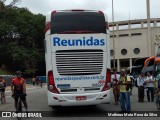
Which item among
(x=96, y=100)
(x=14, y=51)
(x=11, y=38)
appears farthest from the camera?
(x=11, y=38)

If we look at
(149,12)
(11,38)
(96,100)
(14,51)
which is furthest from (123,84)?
(149,12)

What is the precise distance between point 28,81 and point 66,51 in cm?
5835

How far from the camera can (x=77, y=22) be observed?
611 inches

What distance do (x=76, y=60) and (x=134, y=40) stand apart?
283ft

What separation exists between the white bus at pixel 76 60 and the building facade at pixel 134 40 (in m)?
82.1

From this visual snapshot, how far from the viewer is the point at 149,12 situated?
93875 mm

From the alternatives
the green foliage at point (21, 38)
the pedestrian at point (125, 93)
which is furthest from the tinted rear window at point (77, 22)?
the green foliage at point (21, 38)

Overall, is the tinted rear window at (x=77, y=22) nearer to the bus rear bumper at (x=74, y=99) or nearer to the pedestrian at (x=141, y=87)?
the bus rear bumper at (x=74, y=99)

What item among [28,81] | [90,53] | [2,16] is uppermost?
[2,16]

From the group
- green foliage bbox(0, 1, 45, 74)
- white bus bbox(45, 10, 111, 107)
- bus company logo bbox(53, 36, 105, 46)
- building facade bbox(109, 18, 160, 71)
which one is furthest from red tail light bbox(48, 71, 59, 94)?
building facade bbox(109, 18, 160, 71)

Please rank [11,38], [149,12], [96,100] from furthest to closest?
[149,12], [11,38], [96,100]

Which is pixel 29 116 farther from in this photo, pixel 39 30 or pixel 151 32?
pixel 151 32

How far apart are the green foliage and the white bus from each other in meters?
56.2

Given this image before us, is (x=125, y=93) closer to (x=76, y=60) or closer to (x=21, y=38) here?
(x=76, y=60)
